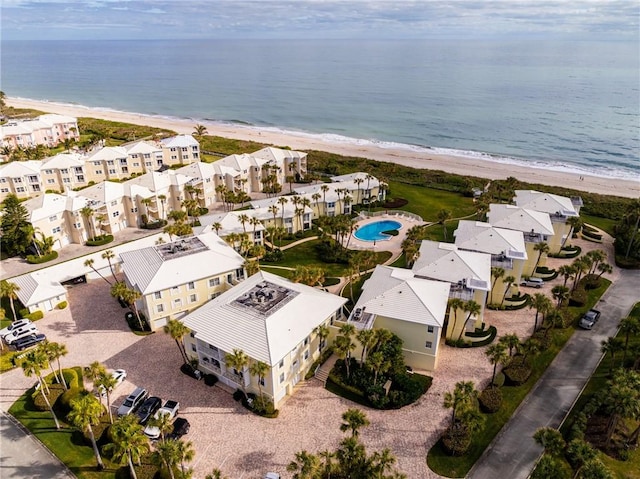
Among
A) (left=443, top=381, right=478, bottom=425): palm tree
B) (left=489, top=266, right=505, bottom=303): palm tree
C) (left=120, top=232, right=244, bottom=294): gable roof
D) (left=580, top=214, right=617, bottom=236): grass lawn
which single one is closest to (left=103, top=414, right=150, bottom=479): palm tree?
(left=120, top=232, right=244, bottom=294): gable roof

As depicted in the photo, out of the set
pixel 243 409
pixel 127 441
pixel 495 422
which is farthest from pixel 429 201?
pixel 127 441

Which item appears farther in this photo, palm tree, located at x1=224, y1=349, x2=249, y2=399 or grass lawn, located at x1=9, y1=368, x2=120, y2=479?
palm tree, located at x1=224, y1=349, x2=249, y2=399

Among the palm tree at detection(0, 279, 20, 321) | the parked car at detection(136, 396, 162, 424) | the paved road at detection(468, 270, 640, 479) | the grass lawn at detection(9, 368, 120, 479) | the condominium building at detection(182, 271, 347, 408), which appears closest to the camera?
the grass lawn at detection(9, 368, 120, 479)

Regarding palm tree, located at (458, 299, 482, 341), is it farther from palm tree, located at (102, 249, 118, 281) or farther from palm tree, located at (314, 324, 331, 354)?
palm tree, located at (102, 249, 118, 281)

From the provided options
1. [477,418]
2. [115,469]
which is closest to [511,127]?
[477,418]

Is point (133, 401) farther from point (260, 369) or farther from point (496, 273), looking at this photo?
point (496, 273)

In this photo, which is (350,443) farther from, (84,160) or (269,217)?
(84,160)
